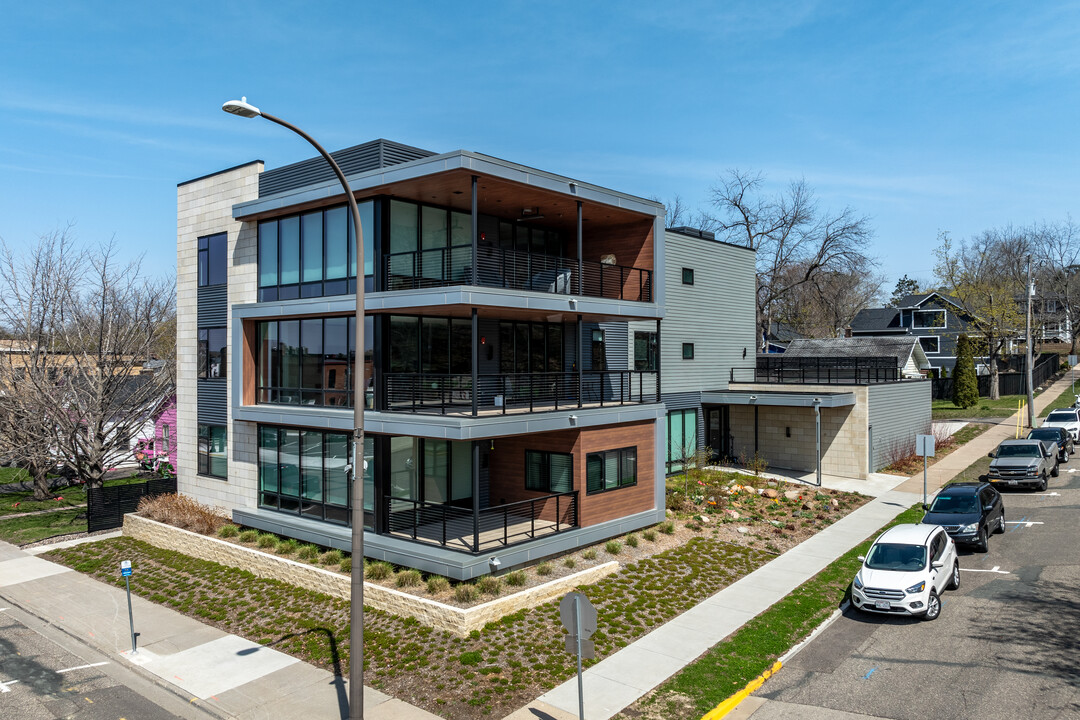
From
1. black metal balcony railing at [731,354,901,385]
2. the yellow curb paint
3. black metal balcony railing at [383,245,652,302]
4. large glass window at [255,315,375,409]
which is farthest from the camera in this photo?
black metal balcony railing at [731,354,901,385]

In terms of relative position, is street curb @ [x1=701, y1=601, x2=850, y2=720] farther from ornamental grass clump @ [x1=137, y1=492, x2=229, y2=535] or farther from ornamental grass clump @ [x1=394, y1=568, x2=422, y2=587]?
ornamental grass clump @ [x1=137, y1=492, x2=229, y2=535]

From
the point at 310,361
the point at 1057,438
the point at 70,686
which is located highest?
the point at 310,361

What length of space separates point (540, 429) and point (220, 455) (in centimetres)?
1232

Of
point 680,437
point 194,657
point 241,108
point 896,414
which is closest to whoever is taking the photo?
point 241,108

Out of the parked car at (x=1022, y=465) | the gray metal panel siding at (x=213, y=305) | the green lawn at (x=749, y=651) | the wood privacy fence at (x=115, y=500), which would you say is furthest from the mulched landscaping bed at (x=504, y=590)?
the gray metal panel siding at (x=213, y=305)

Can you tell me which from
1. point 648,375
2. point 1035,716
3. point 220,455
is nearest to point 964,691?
point 1035,716

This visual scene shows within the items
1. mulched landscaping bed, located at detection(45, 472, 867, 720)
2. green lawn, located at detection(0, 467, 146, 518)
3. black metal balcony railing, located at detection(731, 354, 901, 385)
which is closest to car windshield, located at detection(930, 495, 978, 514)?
mulched landscaping bed, located at detection(45, 472, 867, 720)

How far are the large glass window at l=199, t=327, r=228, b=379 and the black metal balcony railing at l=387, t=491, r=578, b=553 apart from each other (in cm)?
924

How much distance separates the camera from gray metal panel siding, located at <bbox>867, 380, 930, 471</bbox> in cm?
2872

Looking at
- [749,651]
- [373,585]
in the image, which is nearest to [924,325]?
[749,651]

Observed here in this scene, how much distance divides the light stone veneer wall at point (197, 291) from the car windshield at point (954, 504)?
65.9ft

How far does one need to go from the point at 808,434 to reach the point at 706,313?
6.48 metres

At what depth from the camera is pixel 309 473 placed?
2006cm

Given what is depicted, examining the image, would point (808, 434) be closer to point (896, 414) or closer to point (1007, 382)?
point (896, 414)
